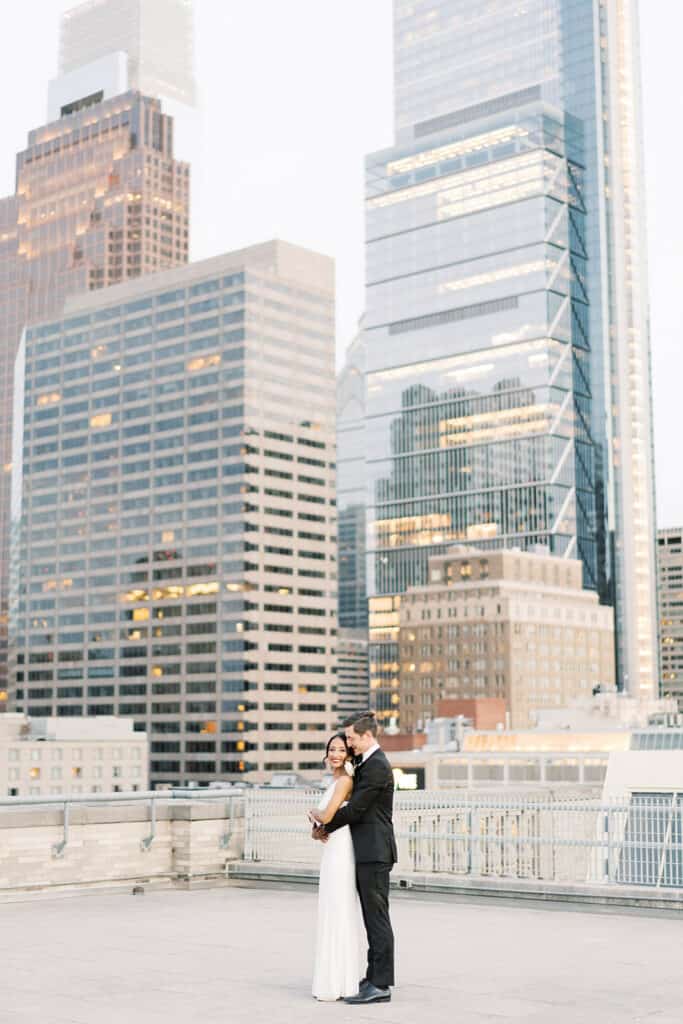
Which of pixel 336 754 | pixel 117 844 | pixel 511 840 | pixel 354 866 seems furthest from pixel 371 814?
pixel 117 844

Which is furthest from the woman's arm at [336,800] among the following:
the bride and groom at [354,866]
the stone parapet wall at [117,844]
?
the stone parapet wall at [117,844]

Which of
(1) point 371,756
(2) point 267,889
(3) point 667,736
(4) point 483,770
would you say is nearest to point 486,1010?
(1) point 371,756

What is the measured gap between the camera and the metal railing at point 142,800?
23141mm

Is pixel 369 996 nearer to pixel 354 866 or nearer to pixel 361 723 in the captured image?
pixel 354 866

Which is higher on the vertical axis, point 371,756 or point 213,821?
point 371,756

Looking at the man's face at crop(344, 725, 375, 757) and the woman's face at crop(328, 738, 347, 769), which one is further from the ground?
the man's face at crop(344, 725, 375, 757)

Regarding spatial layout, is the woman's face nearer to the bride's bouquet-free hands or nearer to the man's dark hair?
the man's dark hair

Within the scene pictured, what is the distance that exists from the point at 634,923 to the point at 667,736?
315 feet

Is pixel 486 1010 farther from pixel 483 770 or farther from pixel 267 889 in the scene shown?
pixel 483 770

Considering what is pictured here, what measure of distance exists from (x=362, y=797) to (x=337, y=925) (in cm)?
124

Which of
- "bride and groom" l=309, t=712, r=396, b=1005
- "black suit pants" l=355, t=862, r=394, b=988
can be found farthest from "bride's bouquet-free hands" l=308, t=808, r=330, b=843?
"black suit pants" l=355, t=862, r=394, b=988

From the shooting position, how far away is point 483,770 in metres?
142

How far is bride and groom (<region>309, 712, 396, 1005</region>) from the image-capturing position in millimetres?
13008

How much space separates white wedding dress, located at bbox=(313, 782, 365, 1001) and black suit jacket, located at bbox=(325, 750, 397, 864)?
0.11 metres
